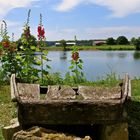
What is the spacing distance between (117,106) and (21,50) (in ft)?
20.6

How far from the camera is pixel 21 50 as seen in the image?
10859 mm

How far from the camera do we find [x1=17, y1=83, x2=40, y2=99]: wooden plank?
17.8 feet

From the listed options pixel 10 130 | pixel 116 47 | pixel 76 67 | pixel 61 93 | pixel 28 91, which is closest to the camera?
pixel 10 130

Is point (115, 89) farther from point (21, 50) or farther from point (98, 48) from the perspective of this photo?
point (98, 48)

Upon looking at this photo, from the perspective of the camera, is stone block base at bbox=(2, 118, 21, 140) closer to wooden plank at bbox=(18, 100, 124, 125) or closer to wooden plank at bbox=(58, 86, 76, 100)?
wooden plank at bbox=(18, 100, 124, 125)

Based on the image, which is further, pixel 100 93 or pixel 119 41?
pixel 119 41

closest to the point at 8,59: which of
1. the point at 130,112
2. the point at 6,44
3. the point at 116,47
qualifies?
the point at 6,44

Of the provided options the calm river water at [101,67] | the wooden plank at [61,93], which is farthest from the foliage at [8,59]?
the wooden plank at [61,93]

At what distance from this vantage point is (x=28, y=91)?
5.71m

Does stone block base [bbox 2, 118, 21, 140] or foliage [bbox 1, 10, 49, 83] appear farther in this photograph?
foliage [bbox 1, 10, 49, 83]

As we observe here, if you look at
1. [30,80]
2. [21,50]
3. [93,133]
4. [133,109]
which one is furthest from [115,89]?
[21,50]

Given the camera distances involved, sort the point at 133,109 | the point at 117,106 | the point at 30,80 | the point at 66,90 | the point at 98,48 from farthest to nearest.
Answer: the point at 98,48
the point at 30,80
the point at 133,109
the point at 66,90
the point at 117,106

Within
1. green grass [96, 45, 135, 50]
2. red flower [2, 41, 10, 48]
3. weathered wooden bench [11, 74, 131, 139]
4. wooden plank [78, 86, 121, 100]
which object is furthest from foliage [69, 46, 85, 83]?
green grass [96, 45, 135, 50]

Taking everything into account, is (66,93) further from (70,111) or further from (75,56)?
(75,56)
